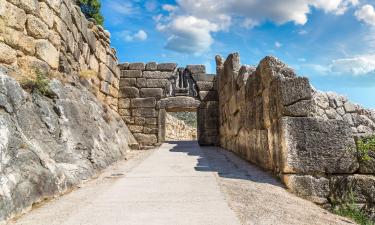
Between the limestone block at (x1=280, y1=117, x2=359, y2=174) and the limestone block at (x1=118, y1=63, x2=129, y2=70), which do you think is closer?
the limestone block at (x1=280, y1=117, x2=359, y2=174)

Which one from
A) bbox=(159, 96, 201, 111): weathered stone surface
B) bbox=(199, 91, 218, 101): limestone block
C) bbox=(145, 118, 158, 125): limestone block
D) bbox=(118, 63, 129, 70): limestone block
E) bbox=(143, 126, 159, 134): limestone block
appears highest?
bbox=(118, 63, 129, 70): limestone block

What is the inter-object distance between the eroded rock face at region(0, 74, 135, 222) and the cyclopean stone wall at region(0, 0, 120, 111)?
52cm

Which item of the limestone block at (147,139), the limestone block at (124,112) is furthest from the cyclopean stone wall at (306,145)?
the limestone block at (124,112)

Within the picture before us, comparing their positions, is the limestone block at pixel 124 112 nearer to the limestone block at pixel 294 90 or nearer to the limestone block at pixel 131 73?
the limestone block at pixel 131 73

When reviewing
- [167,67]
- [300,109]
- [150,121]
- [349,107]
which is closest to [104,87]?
[150,121]

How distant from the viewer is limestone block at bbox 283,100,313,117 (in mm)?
4207

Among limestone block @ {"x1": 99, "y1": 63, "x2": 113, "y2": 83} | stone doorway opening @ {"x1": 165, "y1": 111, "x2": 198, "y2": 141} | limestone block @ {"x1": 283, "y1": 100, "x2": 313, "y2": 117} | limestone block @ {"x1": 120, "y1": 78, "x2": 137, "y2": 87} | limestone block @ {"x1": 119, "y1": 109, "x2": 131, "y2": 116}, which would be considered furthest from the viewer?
stone doorway opening @ {"x1": 165, "y1": 111, "x2": 198, "y2": 141}

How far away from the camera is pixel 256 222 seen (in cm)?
258

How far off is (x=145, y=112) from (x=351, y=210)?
7881 millimetres

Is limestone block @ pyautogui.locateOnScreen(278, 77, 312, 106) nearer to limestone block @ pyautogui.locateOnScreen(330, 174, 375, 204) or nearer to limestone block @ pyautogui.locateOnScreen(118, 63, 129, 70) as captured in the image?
limestone block @ pyautogui.locateOnScreen(330, 174, 375, 204)

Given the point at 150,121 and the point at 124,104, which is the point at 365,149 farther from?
the point at 124,104

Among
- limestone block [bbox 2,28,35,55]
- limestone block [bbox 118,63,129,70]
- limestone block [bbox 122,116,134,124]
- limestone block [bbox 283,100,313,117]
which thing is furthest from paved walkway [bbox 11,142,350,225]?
limestone block [bbox 118,63,129,70]

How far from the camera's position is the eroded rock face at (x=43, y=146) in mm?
2779

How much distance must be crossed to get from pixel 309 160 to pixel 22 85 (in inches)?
156
